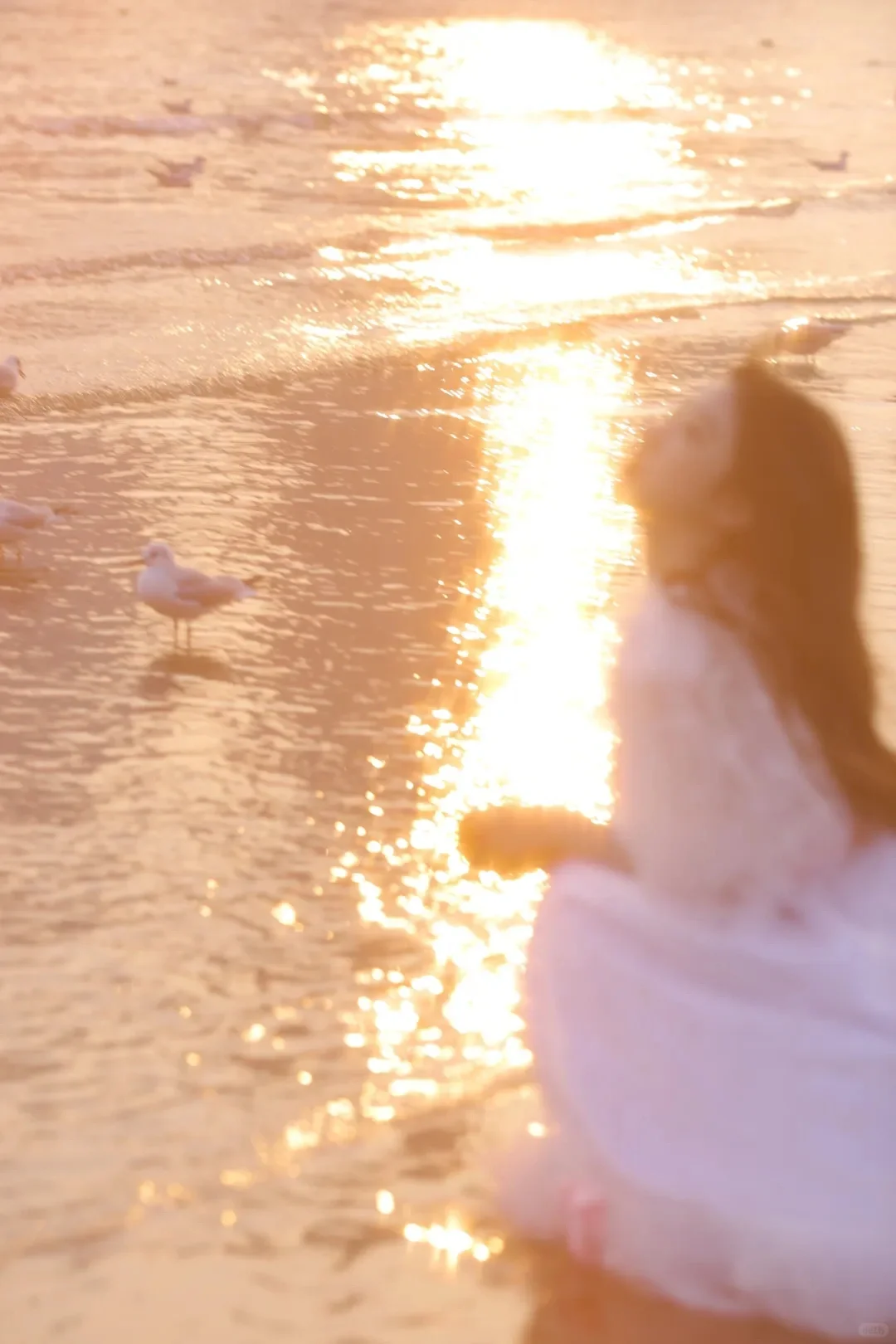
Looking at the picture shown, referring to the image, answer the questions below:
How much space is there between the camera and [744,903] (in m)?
3.12

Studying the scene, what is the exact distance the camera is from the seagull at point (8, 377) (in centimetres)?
1104

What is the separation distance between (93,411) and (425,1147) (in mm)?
7776

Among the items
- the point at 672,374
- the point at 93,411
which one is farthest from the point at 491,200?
the point at 93,411

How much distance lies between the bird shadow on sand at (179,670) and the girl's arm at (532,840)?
11.2 feet

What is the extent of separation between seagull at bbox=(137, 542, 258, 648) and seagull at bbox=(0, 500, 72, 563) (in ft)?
3.38

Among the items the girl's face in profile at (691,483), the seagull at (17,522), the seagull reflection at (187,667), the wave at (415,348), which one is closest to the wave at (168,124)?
the wave at (415,348)

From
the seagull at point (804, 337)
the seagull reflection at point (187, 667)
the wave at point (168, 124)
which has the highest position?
the seagull reflection at point (187, 667)

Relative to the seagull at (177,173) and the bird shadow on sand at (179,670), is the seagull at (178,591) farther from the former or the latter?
the seagull at (177,173)

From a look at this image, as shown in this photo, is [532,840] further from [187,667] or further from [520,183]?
[520,183]

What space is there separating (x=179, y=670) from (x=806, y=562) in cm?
394

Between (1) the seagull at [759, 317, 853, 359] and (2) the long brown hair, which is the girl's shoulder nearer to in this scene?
(2) the long brown hair

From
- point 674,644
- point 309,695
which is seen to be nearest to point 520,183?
point 309,695

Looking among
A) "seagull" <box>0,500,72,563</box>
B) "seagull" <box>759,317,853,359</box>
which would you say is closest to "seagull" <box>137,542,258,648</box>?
"seagull" <box>0,500,72,563</box>

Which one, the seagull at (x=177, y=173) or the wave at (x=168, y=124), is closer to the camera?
the seagull at (x=177, y=173)
